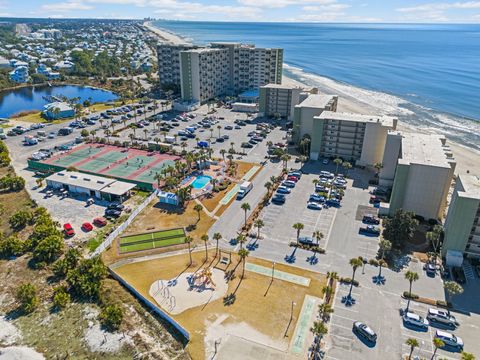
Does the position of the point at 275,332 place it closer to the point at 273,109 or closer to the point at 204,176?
the point at 204,176

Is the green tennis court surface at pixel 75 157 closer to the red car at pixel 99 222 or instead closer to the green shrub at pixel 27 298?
the red car at pixel 99 222

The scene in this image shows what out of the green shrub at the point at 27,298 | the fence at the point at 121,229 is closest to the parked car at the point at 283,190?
the fence at the point at 121,229

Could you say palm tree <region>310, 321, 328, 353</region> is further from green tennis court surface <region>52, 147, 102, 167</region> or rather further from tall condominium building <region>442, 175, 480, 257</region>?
green tennis court surface <region>52, 147, 102, 167</region>

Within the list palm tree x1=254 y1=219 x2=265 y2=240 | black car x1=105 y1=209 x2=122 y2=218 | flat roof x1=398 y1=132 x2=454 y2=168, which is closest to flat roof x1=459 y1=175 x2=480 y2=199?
flat roof x1=398 y1=132 x2=454 y2=168

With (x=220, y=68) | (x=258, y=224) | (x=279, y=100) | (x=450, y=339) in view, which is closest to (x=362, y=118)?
(x=279, y=100)

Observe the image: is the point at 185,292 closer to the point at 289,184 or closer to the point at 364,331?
the point at 364,331

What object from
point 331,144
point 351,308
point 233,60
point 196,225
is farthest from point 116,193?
point 233,60
